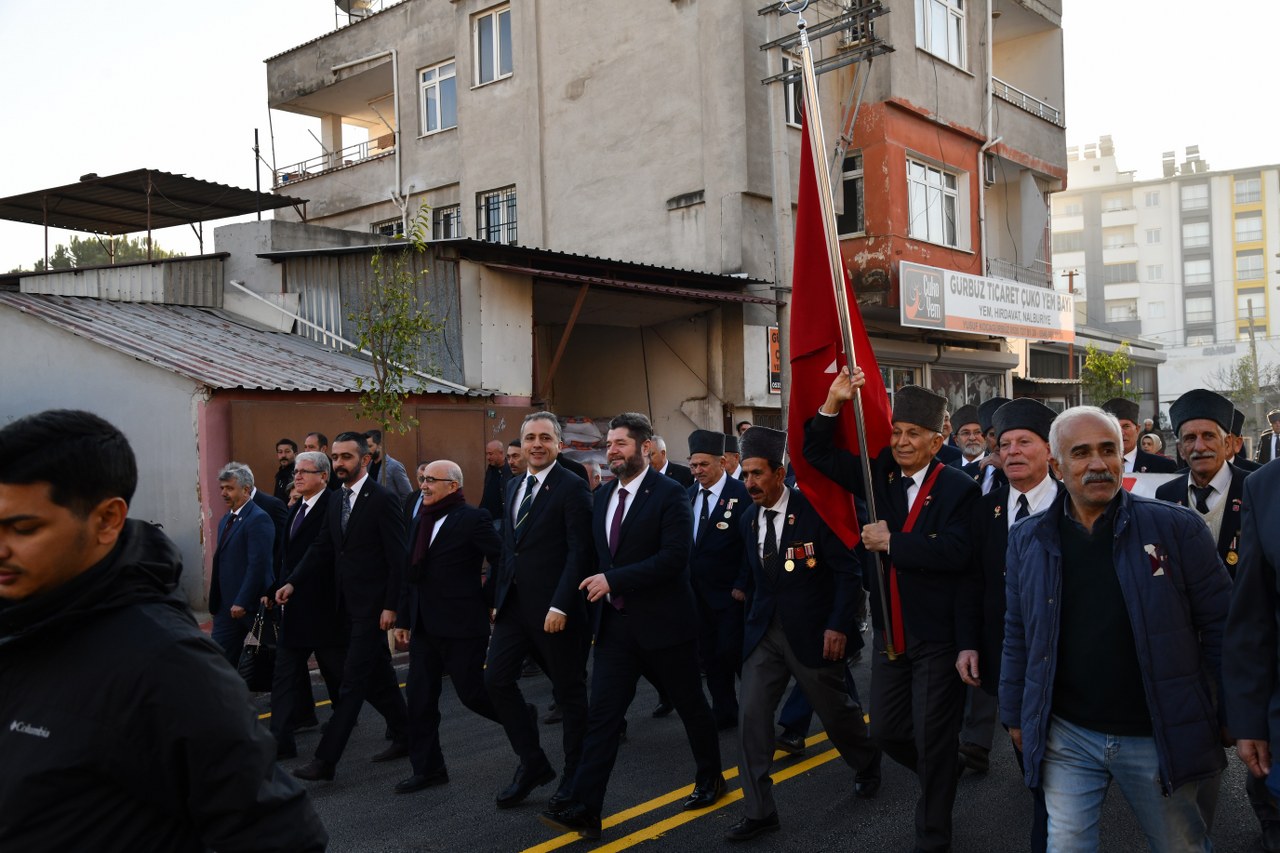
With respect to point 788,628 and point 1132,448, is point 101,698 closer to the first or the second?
point 788,628

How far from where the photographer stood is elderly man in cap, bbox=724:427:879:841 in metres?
5.27

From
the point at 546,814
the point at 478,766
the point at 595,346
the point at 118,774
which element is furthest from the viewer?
the point at 595,346

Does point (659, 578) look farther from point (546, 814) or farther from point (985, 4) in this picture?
point (985, 4)

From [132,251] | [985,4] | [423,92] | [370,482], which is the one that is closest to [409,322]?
[370,482]

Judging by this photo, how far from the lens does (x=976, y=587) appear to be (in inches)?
193

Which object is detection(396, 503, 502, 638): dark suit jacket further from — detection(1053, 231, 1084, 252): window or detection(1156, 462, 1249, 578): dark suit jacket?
detection(1053, 231, 1084, 252): window

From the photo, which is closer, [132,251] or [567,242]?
[567,242]

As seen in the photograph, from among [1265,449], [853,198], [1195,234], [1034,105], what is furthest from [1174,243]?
[1265,449]

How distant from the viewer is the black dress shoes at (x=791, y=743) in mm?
6789

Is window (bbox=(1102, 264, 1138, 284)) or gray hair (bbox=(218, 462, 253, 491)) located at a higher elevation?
window (bbox=(1102, 264, 1138, 284))

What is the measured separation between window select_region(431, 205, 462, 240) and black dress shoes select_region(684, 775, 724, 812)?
20033 mm

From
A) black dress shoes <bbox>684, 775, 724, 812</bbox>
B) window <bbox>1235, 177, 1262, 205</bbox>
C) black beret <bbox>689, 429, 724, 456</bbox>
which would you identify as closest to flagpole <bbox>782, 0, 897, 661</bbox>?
black dress shoes <bbox>684, 775, 724, 812</bbox>

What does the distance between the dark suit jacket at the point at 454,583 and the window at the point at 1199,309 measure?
331ft

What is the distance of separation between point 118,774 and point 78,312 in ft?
50.0
